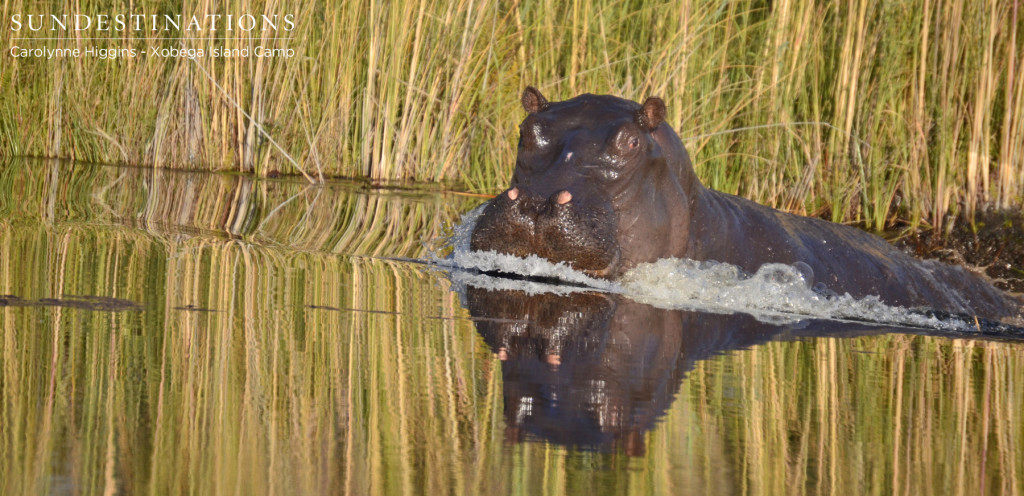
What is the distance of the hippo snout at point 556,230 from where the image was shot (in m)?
3.93

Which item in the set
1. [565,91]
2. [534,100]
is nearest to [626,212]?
[534,100]

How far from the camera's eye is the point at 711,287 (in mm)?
4039

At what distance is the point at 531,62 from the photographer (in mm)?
7266

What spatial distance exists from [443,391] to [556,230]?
177cm

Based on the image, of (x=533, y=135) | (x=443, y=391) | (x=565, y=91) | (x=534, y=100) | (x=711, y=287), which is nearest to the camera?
(x=443, y=391)

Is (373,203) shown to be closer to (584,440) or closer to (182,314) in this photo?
(182,314)

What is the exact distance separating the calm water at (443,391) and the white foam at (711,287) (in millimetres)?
196

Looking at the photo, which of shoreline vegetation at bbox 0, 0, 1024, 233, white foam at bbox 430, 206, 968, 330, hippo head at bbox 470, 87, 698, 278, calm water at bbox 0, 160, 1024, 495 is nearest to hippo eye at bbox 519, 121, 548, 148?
hippo head at bbox 470, 87, 698, 278

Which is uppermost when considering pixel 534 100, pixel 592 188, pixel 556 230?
pixel 534 100

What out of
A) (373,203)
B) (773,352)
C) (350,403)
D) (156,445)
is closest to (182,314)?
(350,403)

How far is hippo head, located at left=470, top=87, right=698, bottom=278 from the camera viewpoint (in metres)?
3.96

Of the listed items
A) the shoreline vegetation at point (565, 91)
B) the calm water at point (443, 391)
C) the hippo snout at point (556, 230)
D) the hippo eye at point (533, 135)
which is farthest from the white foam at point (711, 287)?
the shoreline vegetation at point (565, 91)

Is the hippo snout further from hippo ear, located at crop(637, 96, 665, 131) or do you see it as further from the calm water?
hippo ear, located at crop(637, 96, 665, 131)

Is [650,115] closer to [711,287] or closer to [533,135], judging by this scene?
[533,135]
